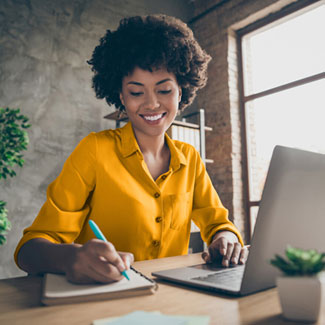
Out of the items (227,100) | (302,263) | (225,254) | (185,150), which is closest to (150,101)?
(185,150)

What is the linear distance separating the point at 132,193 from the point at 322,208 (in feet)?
2.19

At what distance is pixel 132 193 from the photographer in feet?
3.78

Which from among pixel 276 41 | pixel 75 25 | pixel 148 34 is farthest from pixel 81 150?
pixel 276 41

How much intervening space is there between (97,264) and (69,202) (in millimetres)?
447

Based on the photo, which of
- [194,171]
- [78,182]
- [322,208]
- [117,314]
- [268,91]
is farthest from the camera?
[268,91]

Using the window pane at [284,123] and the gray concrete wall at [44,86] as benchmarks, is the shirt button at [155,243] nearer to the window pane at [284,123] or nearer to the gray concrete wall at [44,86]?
the window pane at [284,123]

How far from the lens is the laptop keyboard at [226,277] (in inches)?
26.5

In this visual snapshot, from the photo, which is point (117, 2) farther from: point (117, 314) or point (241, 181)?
point (117, 314)

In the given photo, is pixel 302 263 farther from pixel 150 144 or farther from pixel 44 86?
pixel 44 86

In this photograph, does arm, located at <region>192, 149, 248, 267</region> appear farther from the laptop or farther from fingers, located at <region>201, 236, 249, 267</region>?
the laptop

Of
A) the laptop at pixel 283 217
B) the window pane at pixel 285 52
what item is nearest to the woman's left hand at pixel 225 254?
the laptop at pixel 283 217

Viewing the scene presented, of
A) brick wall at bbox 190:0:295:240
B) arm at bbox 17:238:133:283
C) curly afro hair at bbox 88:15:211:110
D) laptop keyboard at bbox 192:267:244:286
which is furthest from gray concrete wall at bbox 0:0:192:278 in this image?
laptop keyboard at bbox 192:267:244:286

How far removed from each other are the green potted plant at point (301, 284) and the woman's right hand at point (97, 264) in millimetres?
316

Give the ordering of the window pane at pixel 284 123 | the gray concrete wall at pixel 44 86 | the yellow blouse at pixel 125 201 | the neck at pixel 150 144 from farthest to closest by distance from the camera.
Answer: the window pane at pixel 284 123 < the gray concrete wall at pixel 44 86 < the neck at pixel 150 144 < the yellow blouse at pixel 125 201
